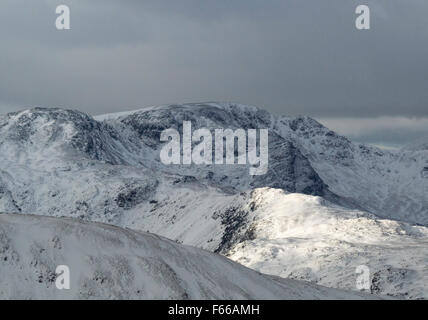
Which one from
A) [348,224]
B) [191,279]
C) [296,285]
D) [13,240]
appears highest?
[13,240]

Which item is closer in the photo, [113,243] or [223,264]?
[113,243]

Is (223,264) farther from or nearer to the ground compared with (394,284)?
farther from the ground
